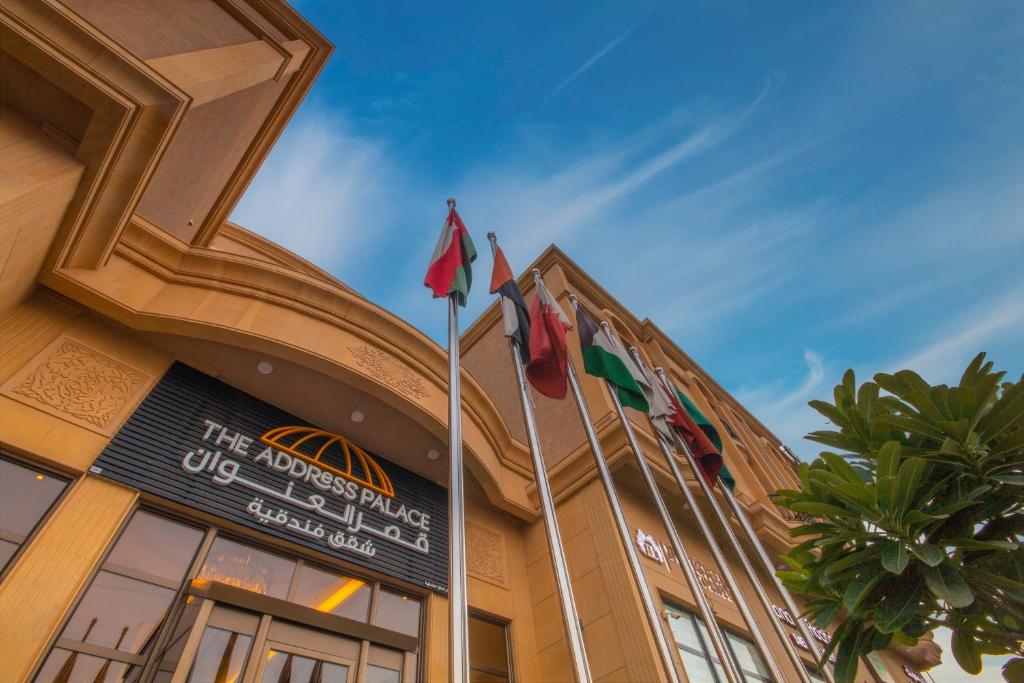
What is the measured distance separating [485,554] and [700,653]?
3.80 m

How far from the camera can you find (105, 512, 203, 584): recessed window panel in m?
5.80

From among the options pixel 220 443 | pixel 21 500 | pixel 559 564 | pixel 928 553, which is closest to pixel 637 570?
pixel 559 564

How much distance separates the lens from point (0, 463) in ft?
17.9

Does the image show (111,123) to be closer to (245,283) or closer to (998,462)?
(245,283)

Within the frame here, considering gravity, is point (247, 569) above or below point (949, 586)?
above

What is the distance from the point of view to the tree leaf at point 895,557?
4133mm

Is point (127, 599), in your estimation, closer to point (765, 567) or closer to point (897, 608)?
point (765, 567)

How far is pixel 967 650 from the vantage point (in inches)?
190

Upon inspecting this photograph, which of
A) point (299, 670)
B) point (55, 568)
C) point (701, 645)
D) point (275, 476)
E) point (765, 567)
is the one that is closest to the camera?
point (55, 568)

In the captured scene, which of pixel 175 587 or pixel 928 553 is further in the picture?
pixel 175 587

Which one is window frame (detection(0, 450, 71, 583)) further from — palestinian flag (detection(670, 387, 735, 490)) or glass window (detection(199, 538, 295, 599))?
palestinian flag (detection(670, 387, 735, 490))

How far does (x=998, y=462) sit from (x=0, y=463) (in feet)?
30.8

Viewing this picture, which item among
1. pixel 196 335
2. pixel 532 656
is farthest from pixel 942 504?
pixel 196 335

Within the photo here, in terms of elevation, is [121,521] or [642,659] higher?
[121,521]
